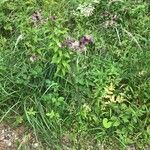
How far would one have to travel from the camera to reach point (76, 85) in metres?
3.99

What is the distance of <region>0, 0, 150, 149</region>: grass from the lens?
380cm

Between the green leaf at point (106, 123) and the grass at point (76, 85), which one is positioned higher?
the grass at point (76, 85)

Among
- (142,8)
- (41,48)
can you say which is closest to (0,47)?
(41,48)

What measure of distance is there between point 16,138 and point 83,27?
1486 millimetres

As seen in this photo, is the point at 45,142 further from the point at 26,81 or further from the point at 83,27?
the point at 83,27

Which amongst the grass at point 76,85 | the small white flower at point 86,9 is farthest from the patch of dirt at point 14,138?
the small white flower at point 86,9

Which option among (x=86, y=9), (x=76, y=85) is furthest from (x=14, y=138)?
(x=86, y=9)

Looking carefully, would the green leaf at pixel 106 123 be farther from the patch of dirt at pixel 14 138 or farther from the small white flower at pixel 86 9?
the small white flower at pixel 86 9

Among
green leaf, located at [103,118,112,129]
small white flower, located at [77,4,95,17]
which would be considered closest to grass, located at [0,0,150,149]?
green leaf, located at [103,118,112,129]

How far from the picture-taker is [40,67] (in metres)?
4.06

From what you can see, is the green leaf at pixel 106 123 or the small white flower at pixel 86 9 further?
the small white flower at pixel 86 9

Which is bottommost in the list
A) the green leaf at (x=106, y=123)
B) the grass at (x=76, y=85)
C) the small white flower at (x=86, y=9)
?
the green leaf at (x=106, y=123)

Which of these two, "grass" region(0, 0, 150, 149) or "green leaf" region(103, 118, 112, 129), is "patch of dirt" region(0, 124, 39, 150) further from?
"green leaf" region(103, 118, 112, 129)

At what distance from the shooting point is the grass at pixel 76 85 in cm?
380
